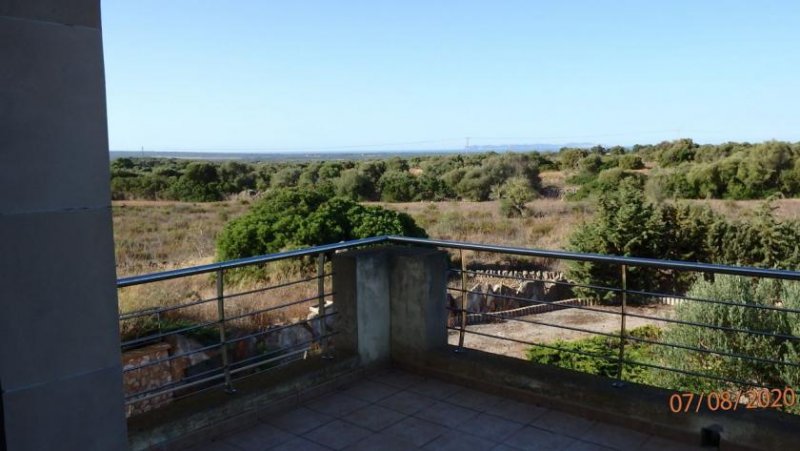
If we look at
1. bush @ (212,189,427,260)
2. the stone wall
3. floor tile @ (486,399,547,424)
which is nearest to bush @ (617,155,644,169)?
bush @ (212,189,427,260)

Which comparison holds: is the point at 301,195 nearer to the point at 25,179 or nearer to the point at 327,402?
the point at 327,402

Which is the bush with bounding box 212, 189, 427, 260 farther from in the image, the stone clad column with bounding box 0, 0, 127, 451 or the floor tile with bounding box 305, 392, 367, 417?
the stone clad column with bounding box 0, 0, 127, 451

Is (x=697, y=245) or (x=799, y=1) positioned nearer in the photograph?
(x=799, y=1)

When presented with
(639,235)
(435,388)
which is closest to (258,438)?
(435,388)

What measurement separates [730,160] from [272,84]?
23510 mm

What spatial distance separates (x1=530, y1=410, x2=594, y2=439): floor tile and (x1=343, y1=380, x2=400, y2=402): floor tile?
109 cm

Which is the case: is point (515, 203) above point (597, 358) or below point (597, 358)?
above

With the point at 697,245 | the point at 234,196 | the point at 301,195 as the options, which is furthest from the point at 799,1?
the point at 234,196

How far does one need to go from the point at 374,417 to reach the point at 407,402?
0.32 metres

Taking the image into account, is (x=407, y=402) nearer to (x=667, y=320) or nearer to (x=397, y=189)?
(x=667, y=320)

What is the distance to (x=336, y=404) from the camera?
4.23 meters

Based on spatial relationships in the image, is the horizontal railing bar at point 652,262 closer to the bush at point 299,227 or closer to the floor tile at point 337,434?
the floor tile at point 337,434

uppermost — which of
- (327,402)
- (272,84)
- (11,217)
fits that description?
(272,84)

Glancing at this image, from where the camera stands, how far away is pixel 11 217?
1562 millimetres
